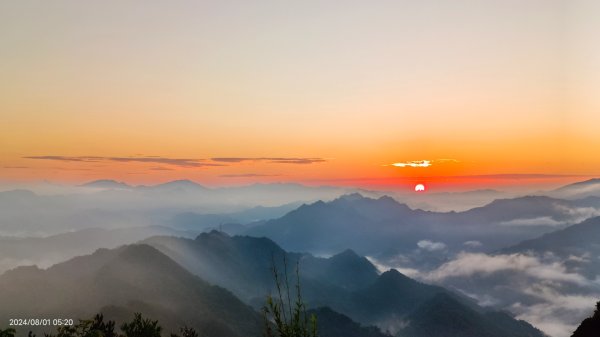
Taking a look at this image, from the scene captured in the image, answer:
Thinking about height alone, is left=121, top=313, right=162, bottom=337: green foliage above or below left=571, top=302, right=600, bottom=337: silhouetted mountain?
above

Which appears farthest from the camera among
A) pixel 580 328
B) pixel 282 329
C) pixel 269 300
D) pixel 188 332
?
pixel 580 328

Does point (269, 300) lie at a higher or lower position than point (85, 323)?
higher

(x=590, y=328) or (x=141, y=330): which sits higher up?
(x=141, y=330)

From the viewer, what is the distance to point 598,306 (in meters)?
59.7

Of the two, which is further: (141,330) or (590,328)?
(590,328)

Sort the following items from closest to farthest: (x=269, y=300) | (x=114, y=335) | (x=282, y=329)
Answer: (x=269, y=300) < (x=282, y=329) < (x=114, y=335)

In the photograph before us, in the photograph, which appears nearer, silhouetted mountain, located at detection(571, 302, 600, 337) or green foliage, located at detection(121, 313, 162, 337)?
green foliage, located at detection(121, 313, 162, 337)

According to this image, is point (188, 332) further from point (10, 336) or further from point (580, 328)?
point (580, 328)

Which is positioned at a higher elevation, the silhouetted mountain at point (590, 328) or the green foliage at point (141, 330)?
the green foliage at point (141, 330)

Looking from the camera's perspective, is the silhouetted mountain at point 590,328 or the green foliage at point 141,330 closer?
the green foliage at point 141,330

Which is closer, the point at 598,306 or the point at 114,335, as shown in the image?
the point at 114,335

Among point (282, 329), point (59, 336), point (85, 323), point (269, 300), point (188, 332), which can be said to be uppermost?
point (269, 300)

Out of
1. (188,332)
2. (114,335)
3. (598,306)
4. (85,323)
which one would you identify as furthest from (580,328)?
(85,323)

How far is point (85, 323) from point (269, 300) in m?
10.9
